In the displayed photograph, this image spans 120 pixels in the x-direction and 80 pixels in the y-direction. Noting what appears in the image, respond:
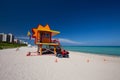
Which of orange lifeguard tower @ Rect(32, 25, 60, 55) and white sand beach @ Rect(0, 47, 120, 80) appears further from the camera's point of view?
orange lifeguard tower @ Rect(32, 25, 60, 55)

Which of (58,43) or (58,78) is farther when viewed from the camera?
(58,43)

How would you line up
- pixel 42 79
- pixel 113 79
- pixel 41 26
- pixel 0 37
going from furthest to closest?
pixel 0 37 < pixel 41 26 < pixel 113 79 < pixel 42 79

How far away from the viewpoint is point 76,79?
5.27 meters

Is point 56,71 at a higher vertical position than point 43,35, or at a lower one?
lower

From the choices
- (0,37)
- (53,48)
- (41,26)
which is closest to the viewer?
(41,26)

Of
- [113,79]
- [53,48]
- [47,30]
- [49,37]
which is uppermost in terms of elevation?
[47,30]

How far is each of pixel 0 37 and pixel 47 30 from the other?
11442 cm

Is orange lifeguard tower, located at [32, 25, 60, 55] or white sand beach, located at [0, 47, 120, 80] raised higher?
orange lifeguard tower, located at [32, 25, 60, 55]

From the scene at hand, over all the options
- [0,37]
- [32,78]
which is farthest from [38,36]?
[0,37]

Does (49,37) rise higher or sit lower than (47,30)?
lower

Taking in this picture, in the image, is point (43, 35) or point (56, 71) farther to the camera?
point (43, 35)

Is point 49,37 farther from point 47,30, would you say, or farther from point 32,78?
point 32,78

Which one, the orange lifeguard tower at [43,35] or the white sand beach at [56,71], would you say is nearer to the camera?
the white sand beach at [56,71]

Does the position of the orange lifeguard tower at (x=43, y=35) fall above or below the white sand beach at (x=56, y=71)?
above
